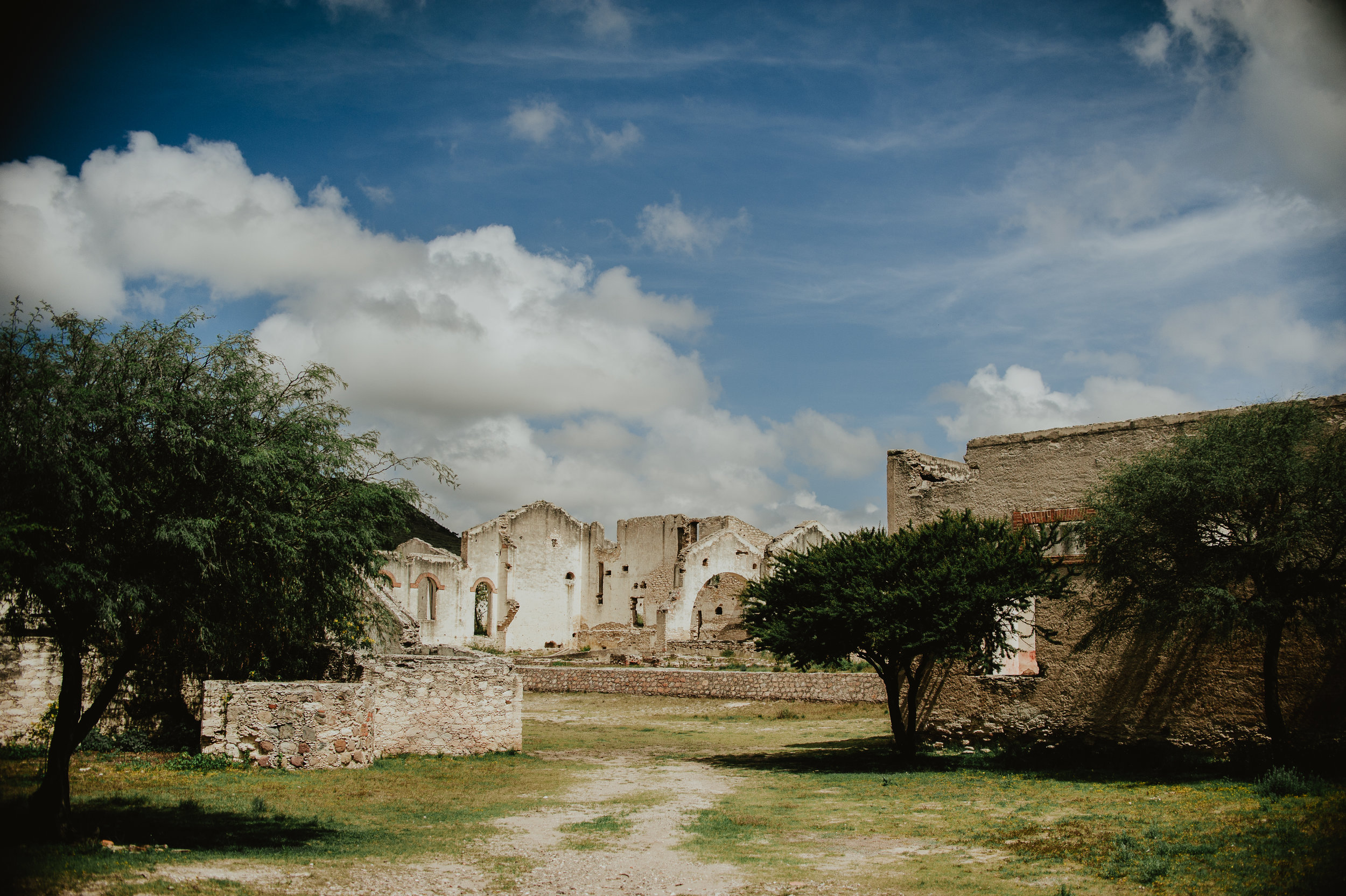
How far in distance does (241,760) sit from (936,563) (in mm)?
10016

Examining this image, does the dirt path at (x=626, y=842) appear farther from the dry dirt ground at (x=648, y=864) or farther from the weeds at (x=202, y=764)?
the weeds at (x=202, y=764)

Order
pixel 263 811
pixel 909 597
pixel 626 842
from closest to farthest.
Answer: pixel 626 842 < pixel 263 811 < pixel 909 597

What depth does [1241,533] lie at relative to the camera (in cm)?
1154

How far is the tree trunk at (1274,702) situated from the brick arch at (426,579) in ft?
103

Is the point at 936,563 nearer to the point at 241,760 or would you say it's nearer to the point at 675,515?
the point at 241,760

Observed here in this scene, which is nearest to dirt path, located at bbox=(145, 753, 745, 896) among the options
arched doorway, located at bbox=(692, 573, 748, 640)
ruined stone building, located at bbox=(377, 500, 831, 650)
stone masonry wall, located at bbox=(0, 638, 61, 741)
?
stone masonry wall, located at bbox=(0, 638, 61, 741)

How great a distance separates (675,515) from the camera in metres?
46.6

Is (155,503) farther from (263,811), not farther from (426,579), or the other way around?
(426,579)

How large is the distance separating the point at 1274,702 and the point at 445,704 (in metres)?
11.3

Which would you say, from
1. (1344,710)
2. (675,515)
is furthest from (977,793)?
(675,515)

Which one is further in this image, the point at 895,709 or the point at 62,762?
the point at 895,709

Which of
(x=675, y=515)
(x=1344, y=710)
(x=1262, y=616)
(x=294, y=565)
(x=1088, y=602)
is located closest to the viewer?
(x=294, y=565)

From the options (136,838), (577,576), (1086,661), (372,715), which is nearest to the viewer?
(136,838)

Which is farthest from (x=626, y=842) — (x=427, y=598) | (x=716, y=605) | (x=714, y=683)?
(x=427, y=598)
